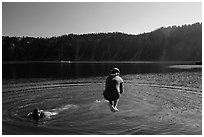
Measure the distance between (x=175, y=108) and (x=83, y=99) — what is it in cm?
847

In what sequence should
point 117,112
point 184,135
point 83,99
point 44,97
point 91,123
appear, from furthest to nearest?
1. point 44,97
2. point 83,99
3. point 117,112
4. point 91,123
5. point 184,135

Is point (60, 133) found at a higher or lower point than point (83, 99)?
lower

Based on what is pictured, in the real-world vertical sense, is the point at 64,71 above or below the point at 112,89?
above

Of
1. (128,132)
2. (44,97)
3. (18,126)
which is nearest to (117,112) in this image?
(128,132)

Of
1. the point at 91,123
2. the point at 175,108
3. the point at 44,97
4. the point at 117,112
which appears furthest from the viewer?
the point at 44,97

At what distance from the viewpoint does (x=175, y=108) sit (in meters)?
19.3

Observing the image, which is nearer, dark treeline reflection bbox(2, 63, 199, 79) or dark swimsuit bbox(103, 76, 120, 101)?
dark swimsuit bbox(103, 76, 120, 101)

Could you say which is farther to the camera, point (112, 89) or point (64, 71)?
point (64, 71)

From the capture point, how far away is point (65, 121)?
15.7 meters

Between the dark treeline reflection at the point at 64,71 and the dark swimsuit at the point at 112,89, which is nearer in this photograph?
the dark swimsuit at the point at 112,89

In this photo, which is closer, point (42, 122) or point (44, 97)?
point (42, 122)

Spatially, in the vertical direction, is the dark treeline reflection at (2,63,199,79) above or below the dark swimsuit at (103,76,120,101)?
above

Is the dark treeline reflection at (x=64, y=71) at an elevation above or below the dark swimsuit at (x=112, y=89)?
above

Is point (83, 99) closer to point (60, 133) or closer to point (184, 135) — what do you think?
point (60, 133)
